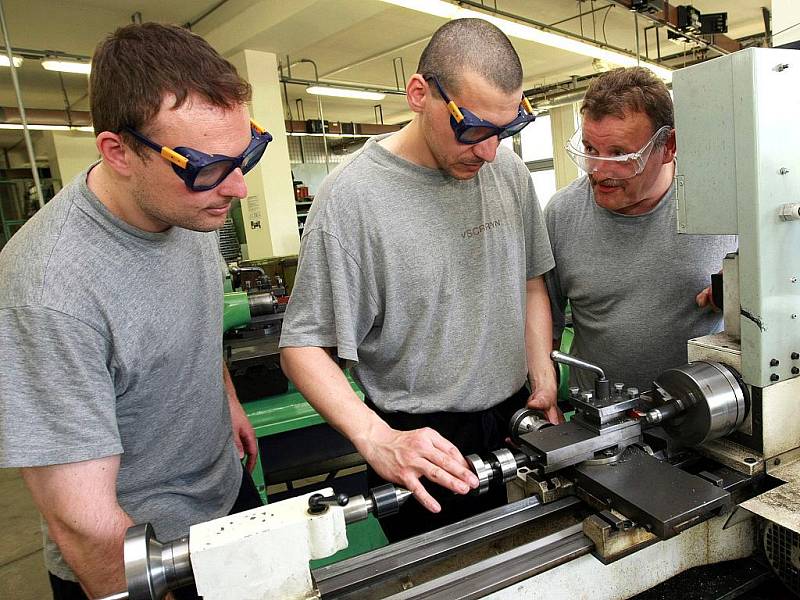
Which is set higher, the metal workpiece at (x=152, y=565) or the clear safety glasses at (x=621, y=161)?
the clear safety glasses at (x=621, y=161)

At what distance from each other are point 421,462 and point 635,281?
0.69m

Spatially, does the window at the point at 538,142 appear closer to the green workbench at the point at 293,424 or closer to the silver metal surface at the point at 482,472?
the green workbench at the point at 293,424

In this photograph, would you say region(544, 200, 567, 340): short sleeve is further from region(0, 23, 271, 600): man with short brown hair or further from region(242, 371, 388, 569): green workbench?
region(0, 23, 271, 600): man with short brown hair

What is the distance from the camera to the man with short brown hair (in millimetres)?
734

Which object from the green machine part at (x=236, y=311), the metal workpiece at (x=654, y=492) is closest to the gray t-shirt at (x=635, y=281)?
the metal workpiece at (x=654, y=492)

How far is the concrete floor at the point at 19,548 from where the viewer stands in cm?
235

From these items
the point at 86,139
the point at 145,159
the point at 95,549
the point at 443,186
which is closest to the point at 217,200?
the point at 145,159

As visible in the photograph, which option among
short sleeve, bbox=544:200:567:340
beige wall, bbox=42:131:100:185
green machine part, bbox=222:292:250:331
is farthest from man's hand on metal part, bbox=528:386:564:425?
beige wall, bbox=42:131:100:185

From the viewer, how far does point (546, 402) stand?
1.17 m

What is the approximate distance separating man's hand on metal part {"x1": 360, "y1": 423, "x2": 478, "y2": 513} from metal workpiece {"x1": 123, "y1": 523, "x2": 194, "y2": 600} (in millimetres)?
309

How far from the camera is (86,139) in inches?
246

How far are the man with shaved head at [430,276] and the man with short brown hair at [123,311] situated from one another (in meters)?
0.20

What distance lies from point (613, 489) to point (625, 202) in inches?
26.5

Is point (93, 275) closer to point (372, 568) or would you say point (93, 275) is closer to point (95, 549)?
point (95, 549)
